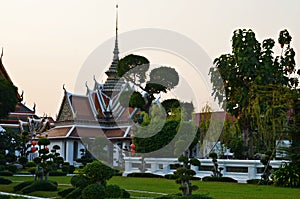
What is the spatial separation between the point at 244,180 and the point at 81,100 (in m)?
21.4

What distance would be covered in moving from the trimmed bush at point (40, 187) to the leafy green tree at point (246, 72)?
1226 centimetres

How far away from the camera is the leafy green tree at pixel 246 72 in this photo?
25.8 m

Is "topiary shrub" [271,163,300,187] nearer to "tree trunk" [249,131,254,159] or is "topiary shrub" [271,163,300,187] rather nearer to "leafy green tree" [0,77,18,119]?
"tree trunk" [249,131,254,159]

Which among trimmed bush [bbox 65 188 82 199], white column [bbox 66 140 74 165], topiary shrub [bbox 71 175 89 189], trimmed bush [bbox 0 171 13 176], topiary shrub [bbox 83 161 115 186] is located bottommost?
trimmed bush [bbox 65 188 82 199]

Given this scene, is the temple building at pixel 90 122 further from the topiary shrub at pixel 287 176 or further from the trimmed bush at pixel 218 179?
the topiary shrub at pixel 287 176

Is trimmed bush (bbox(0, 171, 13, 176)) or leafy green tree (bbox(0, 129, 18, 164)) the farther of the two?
leafy green tree (bbox(0, 129, 18, 164))

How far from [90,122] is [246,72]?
647 inches

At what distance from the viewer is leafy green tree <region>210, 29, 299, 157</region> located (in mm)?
25750

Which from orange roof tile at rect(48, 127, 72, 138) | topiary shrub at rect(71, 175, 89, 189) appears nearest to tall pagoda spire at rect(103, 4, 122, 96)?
orange roof tile at rect(48, 127, 72, 138)

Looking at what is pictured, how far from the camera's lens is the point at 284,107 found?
2133cm

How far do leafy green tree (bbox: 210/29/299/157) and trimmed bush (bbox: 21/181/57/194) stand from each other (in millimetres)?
12259

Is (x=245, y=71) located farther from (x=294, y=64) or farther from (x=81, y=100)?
(x=81, y=100)

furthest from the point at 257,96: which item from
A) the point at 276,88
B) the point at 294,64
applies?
the point at 294,64

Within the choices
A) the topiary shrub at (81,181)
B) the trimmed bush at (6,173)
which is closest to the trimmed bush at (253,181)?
the topiary shrub at (81,181)
